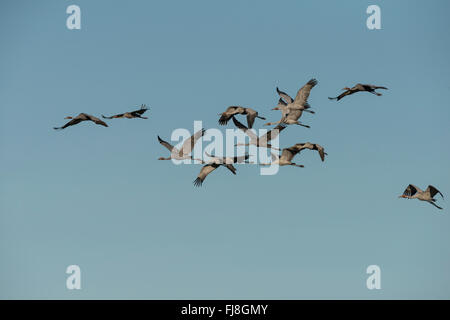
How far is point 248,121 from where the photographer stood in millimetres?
45562

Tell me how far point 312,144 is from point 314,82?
10.7ft

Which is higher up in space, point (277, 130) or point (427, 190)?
point (277, 130)

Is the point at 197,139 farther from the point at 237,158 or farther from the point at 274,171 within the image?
the point at 274,171

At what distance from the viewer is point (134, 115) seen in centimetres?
4631

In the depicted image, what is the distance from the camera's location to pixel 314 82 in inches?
1774
